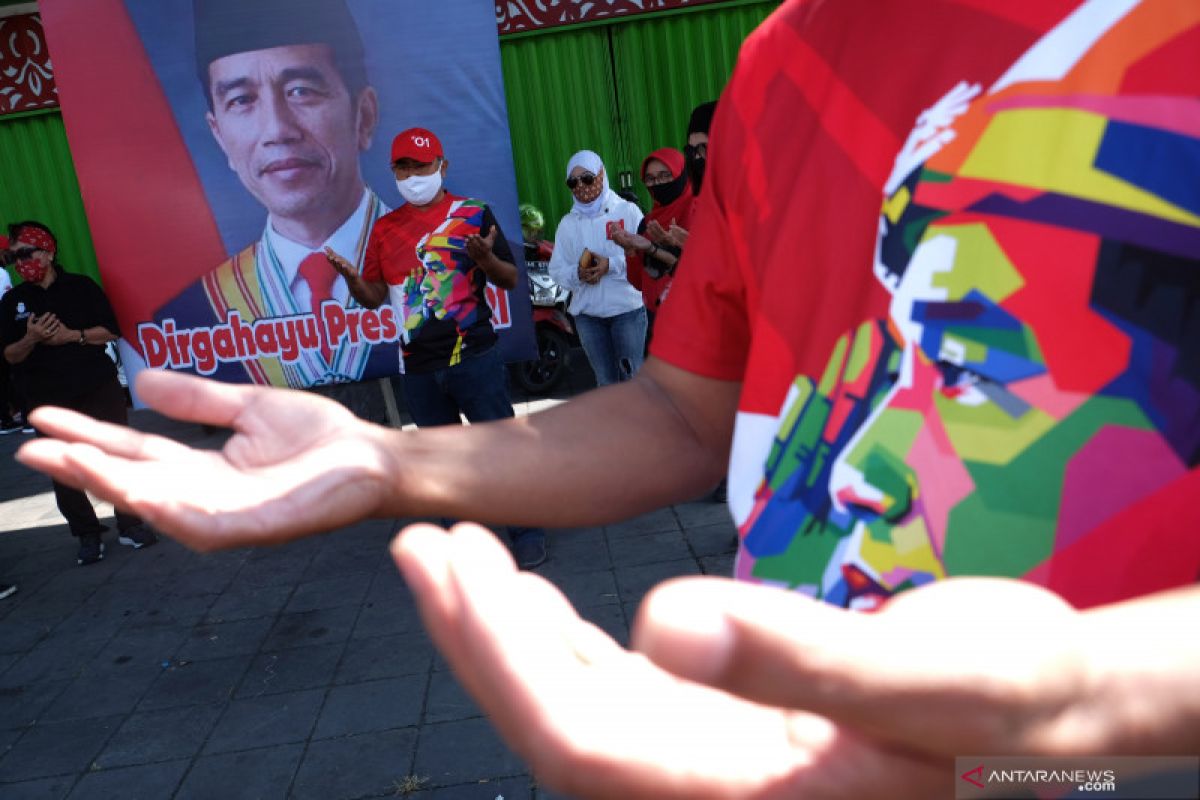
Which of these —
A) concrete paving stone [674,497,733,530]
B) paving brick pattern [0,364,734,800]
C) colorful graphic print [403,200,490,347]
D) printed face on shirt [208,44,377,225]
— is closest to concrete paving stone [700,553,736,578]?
paving brick pattern [0,364,734,800]

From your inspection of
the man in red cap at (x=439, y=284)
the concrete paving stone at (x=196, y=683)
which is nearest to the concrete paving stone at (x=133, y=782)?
the concrete paving stone at (x=196, y=683)

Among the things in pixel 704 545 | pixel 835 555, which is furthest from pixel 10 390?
pixel 835 555

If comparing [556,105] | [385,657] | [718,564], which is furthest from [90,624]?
[556,105]

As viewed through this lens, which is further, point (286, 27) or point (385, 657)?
point (286, 27)

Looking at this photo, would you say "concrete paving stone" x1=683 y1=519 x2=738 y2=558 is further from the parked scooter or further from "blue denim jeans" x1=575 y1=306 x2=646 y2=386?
the parked scooter

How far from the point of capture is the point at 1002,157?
84 cm

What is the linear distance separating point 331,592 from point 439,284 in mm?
1727

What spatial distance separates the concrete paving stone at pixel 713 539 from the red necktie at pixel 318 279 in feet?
8.66

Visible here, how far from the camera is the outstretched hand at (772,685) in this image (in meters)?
0.52

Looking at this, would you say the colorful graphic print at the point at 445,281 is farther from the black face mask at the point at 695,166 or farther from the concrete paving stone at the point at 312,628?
the concrete paving stone at the point at 312,628

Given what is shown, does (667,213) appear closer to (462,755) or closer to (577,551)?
(577,551)

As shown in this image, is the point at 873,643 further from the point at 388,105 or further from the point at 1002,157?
the point at 388,105

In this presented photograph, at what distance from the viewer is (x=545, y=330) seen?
8.65m

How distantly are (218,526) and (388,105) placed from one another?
17.1 feet
